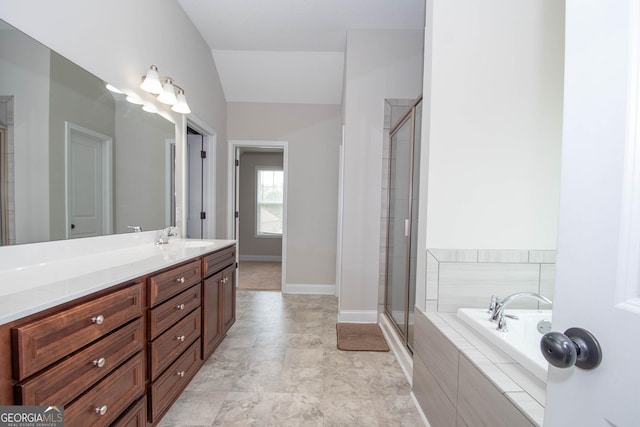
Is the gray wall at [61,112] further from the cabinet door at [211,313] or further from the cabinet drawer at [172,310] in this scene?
the cabinet door at [211,313]

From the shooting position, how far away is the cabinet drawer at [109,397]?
936 millimetres

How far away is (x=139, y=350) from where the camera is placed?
124 centimetres

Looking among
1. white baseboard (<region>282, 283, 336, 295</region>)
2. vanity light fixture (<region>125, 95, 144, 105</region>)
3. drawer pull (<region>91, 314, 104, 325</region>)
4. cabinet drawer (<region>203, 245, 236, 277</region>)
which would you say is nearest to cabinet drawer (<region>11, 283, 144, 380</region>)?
drawer pull (<region>91, 314, 104, 325</region>)

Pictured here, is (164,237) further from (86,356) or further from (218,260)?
(86,356)

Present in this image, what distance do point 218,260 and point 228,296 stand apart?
44 centimetres

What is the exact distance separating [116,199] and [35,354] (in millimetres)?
1159

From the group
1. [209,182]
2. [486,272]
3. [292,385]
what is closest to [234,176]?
[209,182]

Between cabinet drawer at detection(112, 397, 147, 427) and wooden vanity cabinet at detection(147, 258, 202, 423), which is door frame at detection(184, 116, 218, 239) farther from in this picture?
cabinet drawer at detection(112, 397, 147, 427)

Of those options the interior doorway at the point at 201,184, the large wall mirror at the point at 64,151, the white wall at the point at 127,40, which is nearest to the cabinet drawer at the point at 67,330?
the large wall mirror at the point at 64,151

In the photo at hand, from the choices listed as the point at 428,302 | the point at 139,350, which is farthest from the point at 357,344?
the point at 139,350
